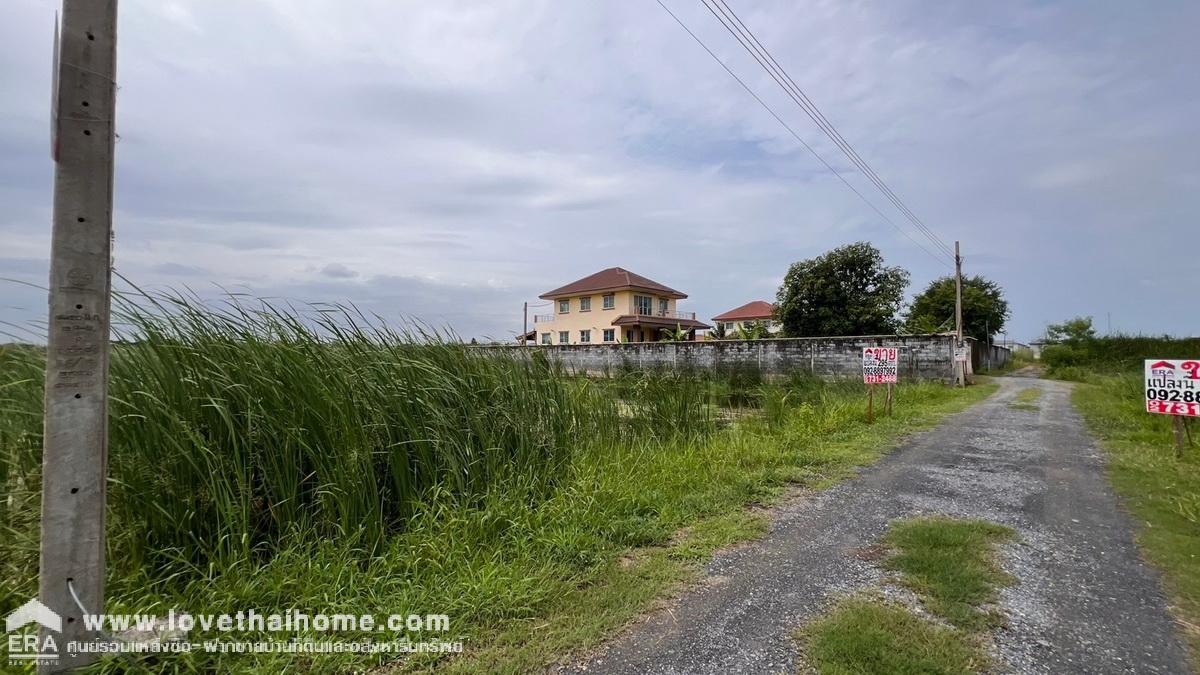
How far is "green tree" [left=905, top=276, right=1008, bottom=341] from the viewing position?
37656 millimetres

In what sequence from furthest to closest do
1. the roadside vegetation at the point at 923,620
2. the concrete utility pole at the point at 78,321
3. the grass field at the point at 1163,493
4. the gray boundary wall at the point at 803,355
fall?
1. the gray boundary wall at the point at 803,355
2. the grass field at the point at 1163,493
3. the roadside vegetation at the point at 923,620
4. the concrete utility pole at the point at 78,321

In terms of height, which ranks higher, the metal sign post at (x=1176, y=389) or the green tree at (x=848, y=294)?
the green tree at (x=848, y=294)

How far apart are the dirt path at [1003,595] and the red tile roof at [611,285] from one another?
3374cm

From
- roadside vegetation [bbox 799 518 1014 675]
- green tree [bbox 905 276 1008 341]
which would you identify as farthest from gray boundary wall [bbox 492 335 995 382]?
green tree [bbox 905 276 1008 341]

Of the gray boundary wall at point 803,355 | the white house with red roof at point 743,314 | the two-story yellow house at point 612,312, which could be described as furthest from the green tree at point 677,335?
the white house with red roof at point 743,314

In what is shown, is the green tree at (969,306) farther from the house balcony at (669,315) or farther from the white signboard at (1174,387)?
the white signboard at (1174,387)

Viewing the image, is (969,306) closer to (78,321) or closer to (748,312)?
(748,312)

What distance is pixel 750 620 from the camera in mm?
2443

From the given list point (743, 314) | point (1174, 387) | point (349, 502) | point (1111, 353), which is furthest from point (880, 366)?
point (743, 314)

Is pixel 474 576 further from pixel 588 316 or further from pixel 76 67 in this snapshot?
pixel 588 316

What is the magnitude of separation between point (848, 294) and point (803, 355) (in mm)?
11019

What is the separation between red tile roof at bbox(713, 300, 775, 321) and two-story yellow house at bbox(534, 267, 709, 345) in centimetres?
1375

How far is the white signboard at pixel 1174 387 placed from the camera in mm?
5836

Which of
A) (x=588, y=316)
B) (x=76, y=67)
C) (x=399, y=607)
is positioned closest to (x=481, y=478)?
(x=399, y=607)
